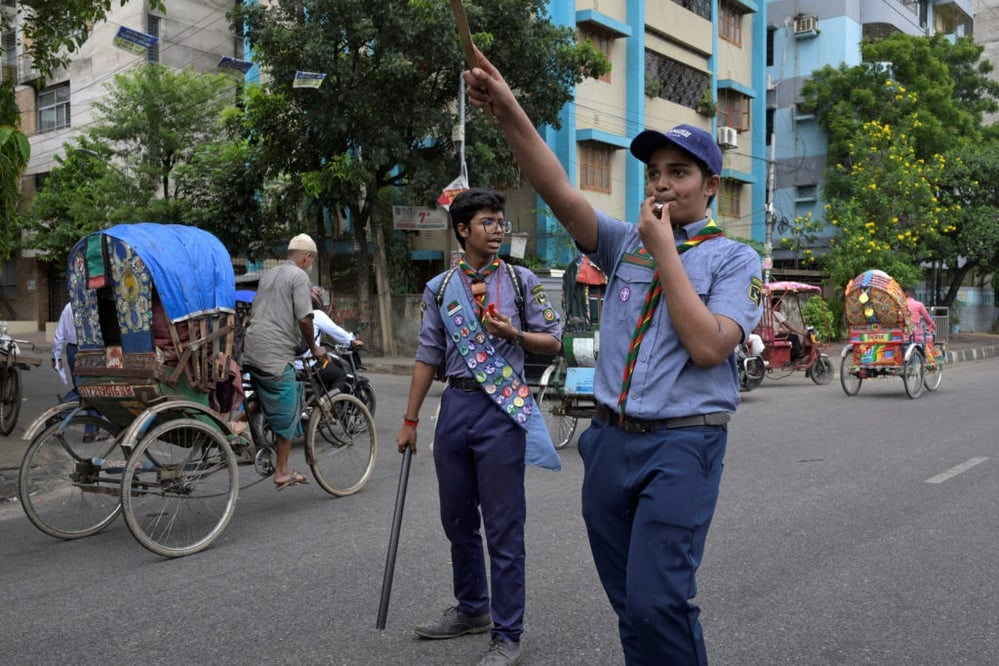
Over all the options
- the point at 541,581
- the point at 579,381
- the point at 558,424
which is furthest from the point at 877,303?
the point at 541,581

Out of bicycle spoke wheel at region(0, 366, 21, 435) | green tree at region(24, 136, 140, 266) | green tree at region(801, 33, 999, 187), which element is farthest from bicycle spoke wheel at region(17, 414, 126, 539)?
green tree at region(801, 33, 999, 187)

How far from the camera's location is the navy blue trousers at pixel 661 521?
240cm

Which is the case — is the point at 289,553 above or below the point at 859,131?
below

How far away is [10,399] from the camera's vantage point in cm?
995

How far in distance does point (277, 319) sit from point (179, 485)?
136cm

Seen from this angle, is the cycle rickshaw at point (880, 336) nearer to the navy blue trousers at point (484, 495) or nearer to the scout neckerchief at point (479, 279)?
the scout neckerchief at point (479, 279)

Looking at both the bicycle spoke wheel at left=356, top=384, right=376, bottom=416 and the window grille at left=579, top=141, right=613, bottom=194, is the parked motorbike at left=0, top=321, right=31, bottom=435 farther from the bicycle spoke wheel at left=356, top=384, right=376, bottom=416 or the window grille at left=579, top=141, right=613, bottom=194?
the window grille at left=579, top=141, right=613, bottom=194

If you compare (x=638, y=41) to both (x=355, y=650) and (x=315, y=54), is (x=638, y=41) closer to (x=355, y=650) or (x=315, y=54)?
(x=315, y=54)

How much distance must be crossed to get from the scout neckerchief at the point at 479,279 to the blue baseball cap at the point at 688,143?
1.39 m

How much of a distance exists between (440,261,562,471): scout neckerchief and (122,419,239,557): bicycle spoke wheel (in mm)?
2218

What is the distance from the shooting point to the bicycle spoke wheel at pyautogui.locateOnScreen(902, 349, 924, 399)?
13.6 meters

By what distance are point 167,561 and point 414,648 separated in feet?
6.62

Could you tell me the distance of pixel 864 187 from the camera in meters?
27.1

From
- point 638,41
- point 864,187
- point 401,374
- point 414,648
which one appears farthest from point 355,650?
point 864,187
